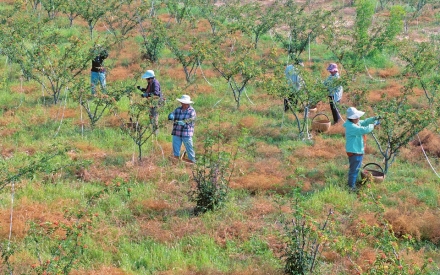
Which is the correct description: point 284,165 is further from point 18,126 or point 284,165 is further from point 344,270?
point 18,126

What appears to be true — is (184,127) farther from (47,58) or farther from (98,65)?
(98,65)

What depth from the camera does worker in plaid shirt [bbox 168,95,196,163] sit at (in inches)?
345

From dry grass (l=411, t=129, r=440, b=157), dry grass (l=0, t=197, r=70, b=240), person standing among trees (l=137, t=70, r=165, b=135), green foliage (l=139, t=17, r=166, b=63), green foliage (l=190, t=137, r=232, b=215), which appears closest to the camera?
dry grass (l=0, t=197, r=70, b=240)

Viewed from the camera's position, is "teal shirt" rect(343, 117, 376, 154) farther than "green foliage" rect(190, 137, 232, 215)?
Yes

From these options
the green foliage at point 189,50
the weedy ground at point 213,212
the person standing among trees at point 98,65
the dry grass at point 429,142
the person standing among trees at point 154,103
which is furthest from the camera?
the green foliage at point 189,50

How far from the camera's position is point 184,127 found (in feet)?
28.9

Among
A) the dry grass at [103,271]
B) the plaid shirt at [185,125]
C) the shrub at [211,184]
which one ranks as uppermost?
the plaid shirt at [185,125]

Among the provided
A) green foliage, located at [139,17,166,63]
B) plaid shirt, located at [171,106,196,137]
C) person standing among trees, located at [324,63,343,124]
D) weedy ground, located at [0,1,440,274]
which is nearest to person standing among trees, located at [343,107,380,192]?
weedy ground, located at [0,1,440,274]

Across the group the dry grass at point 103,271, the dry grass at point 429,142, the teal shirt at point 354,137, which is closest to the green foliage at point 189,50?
the dry grass at point 429,142

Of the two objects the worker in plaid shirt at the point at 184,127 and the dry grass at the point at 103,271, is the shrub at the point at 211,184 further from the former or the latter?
the dry grass at the point at 103,271

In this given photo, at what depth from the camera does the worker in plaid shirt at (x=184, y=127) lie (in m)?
8.77

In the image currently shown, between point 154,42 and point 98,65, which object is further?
point 154,42

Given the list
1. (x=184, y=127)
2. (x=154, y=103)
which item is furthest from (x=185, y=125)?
(x=154, y=103)

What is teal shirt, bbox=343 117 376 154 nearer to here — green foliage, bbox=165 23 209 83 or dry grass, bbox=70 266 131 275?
dry grass, bbox=70 266 131 275
